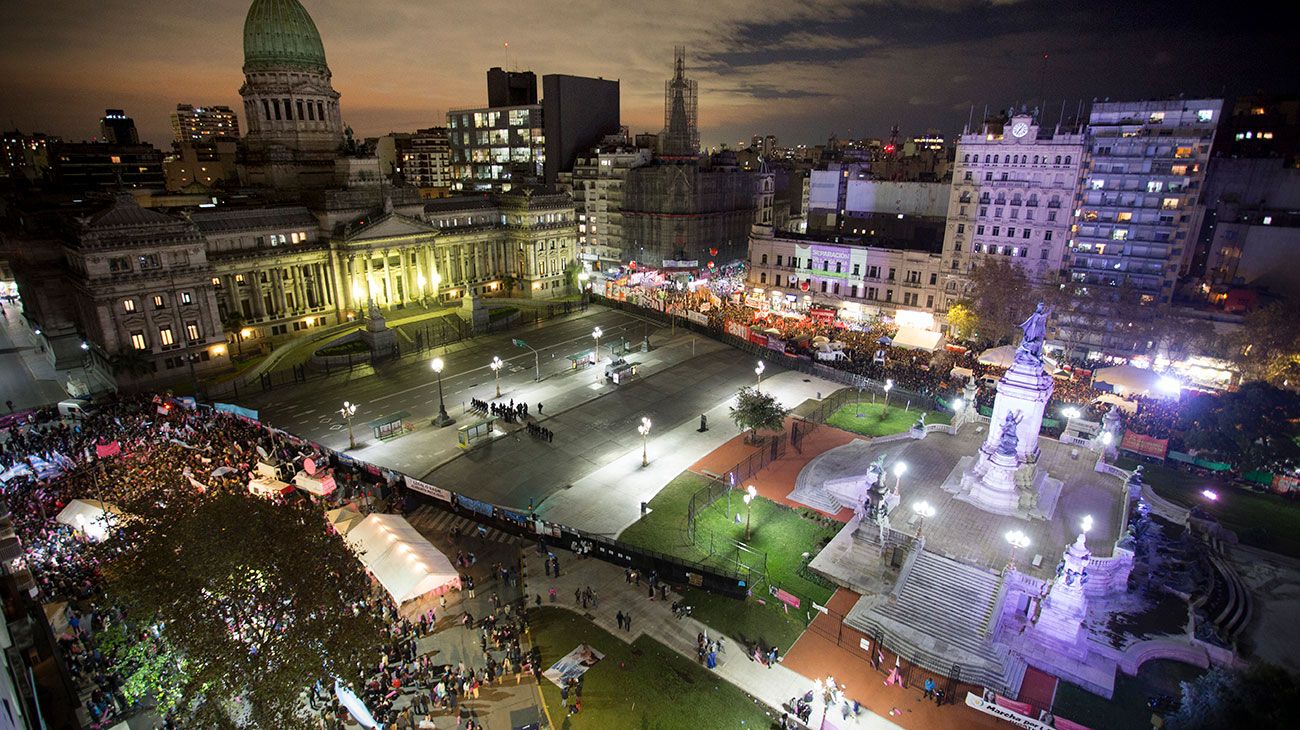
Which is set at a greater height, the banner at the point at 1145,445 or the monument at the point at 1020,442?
the monument at the point at 1020,442

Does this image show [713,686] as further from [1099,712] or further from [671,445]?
[671,445]

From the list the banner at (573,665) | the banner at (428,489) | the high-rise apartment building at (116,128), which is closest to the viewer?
the banner at (573,665)

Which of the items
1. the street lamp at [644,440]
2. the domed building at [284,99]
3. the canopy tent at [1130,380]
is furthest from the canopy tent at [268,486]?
the domed building at [284,99]

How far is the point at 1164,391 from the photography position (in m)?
48.2

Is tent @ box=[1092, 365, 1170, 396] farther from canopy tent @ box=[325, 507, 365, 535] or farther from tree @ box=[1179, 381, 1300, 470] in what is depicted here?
canopy tent @ box=[325, 507, 365, 535]

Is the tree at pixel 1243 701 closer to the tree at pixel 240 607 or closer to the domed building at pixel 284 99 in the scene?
the tree at pixel 240 607

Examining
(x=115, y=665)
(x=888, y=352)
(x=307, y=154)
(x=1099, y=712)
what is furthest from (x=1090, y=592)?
(x=307, y=154)

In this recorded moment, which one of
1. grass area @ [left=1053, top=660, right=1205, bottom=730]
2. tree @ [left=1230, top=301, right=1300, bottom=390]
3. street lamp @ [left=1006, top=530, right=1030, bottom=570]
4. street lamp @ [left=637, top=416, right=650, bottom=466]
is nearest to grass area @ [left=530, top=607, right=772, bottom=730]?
grass area @ [left=1053, top=660, right=1205, bottom=730]

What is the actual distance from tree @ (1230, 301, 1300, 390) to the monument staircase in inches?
1463

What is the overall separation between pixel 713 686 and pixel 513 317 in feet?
186

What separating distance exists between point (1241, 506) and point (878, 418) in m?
21.3

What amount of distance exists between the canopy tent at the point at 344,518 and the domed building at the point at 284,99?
222ft

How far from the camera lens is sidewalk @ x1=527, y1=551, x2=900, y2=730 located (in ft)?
78.9

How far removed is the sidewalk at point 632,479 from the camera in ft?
119
